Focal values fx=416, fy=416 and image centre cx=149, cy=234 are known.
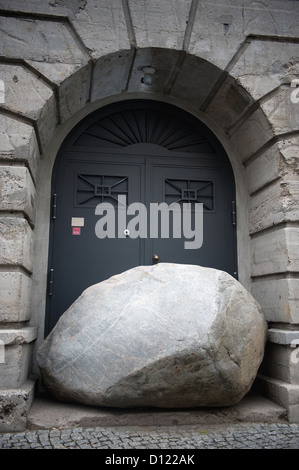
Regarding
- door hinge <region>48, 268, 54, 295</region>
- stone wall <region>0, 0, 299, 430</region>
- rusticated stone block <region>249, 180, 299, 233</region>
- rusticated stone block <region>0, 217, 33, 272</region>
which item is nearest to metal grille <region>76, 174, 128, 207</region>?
stone wall <region>0, 0, 299, 430</region>

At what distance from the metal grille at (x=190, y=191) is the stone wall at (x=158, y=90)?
1.29 feet

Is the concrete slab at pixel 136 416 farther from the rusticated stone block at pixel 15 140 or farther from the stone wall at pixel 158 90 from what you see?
the rusticated stone block at pixel 15 140

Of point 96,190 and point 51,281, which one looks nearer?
point 51,281

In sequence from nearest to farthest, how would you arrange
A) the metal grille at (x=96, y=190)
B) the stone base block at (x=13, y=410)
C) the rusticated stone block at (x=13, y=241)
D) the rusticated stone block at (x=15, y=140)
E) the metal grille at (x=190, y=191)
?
the stone base block at (x=13, y=410), the rusticated stone block at (x=13, y=241), the rusticated stone block at (x=15, y=140), the metal grille at (x=96, y=190), the metal grille at (x=190, y=191)

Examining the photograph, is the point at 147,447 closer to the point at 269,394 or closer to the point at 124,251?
the point at 269,394

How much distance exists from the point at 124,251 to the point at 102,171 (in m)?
0.98

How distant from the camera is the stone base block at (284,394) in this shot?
381 cm

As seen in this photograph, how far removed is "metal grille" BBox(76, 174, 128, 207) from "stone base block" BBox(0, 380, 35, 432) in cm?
218

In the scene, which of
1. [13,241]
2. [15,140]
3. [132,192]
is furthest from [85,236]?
[15,140]

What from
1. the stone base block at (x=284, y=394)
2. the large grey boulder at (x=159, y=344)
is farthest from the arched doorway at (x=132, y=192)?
the stone base block at (x=284, y=394)

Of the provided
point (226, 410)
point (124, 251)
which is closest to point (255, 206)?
point (124, 251)

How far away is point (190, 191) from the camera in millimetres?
5055

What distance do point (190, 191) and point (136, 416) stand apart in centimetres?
264

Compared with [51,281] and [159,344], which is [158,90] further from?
[159,344]
